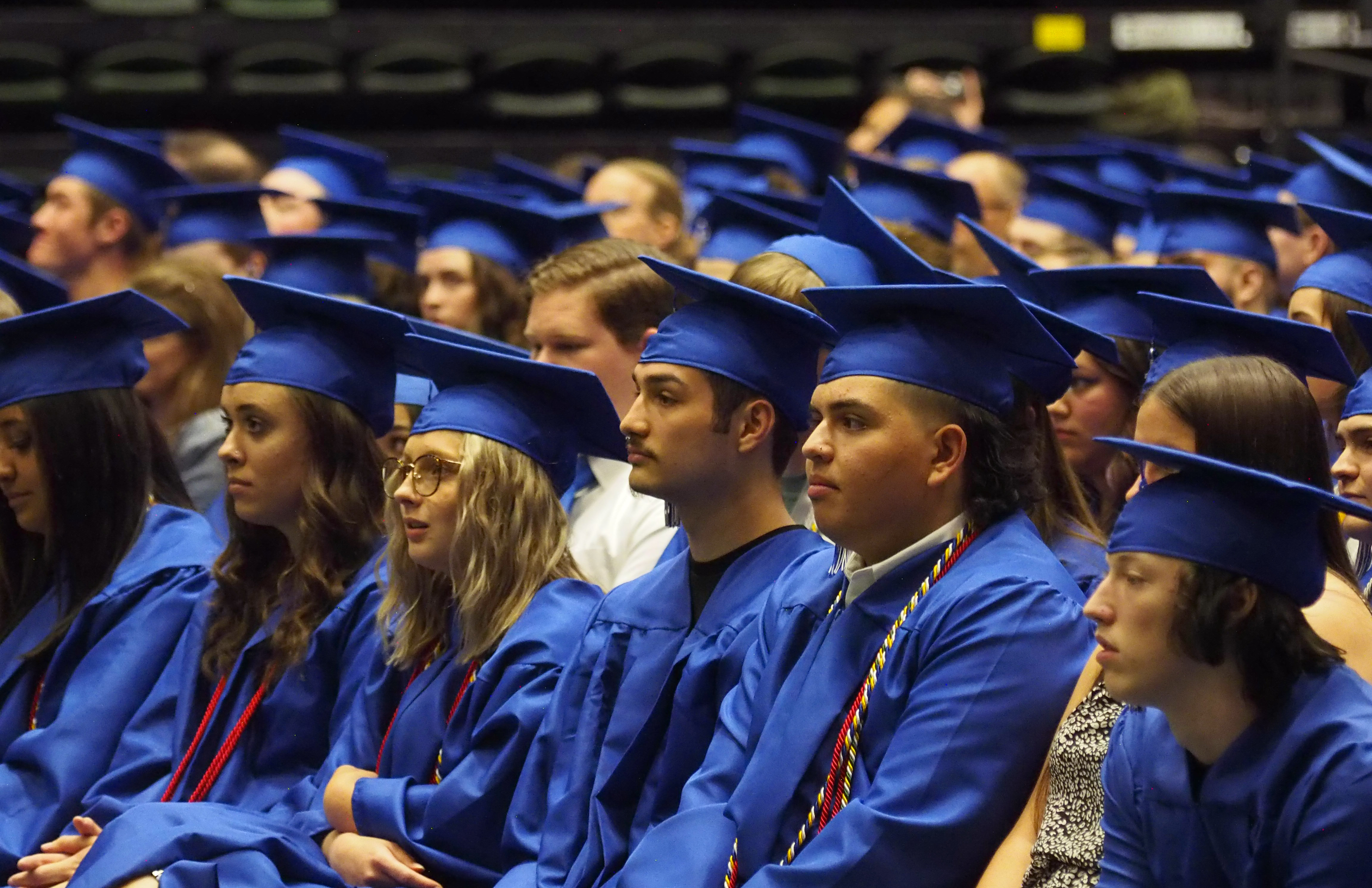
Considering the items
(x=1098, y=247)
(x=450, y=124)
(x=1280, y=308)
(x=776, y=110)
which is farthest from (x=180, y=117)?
(x=1280, y=308)

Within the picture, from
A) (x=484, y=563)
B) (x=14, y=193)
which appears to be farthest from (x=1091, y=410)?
(x=14, y=193)

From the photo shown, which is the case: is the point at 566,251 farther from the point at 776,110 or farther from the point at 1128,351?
the point at 776,110

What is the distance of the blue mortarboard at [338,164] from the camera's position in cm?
768

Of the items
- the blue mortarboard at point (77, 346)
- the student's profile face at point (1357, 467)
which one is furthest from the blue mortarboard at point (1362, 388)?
the blue mortarboard at point (77, 346)

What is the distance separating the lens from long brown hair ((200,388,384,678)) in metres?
4.00

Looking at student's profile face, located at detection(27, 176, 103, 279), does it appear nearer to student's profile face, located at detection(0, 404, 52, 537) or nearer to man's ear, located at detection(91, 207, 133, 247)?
man's ear, located at detection(91, 207, 133, 247)

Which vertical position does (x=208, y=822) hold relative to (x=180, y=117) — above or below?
below

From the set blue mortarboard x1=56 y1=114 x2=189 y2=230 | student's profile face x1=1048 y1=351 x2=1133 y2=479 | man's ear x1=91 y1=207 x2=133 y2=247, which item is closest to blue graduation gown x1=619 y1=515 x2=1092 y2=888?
student's profile face x1=1048 y1=351 x2=1133 y2=479

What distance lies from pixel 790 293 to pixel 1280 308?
266cm

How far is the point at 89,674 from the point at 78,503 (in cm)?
43

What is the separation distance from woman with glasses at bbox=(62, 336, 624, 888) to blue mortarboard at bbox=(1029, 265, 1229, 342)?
3.63 feet

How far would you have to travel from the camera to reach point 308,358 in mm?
4055

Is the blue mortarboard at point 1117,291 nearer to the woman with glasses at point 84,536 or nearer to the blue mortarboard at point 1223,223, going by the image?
the blue mortarboard at point 1223,223

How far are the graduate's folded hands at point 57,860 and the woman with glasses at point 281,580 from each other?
3.4 inches
